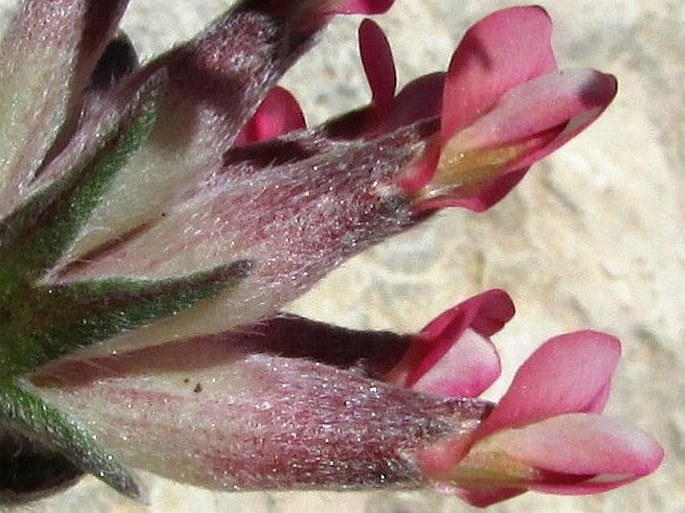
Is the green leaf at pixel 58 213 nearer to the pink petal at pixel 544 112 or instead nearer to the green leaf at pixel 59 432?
the green leaf at pixel 59 432

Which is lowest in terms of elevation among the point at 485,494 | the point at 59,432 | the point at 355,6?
the point at 485,494

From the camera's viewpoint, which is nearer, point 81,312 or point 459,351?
point 81,312

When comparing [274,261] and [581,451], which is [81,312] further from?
[581,451]

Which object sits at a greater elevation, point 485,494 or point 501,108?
point 501,108


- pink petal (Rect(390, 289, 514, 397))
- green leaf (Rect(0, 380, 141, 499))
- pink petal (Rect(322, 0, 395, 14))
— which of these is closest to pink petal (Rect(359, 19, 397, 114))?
pink petal (Rect(322, 0, 395, 14))

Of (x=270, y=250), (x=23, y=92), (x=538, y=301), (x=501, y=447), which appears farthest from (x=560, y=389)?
(x=538, y=301)

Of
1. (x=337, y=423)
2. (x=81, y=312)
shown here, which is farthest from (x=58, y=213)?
(x=337, y=423)

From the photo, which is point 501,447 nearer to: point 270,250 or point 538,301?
point 270,250
